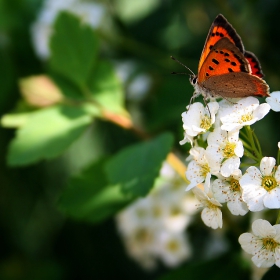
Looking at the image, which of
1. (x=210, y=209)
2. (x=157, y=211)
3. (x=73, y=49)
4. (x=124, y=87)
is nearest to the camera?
(x=210, y=209)

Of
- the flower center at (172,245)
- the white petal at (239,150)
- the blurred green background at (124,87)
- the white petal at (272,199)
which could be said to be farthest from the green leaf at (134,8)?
the white petal at (272,199)

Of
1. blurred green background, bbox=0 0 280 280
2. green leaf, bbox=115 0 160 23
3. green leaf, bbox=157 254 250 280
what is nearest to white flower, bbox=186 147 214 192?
green leaf, bbox=157 254 250 280

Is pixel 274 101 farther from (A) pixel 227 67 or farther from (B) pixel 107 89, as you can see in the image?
(B) pixel 107 89

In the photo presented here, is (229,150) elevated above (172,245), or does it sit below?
above

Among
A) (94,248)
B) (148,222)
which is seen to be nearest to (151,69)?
(148,222)

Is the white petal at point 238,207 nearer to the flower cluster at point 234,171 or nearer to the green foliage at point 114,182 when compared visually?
the flower cluster at point 234,171

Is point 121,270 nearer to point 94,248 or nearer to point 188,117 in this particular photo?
point 94,248

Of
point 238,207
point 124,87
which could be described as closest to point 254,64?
point 238,207
